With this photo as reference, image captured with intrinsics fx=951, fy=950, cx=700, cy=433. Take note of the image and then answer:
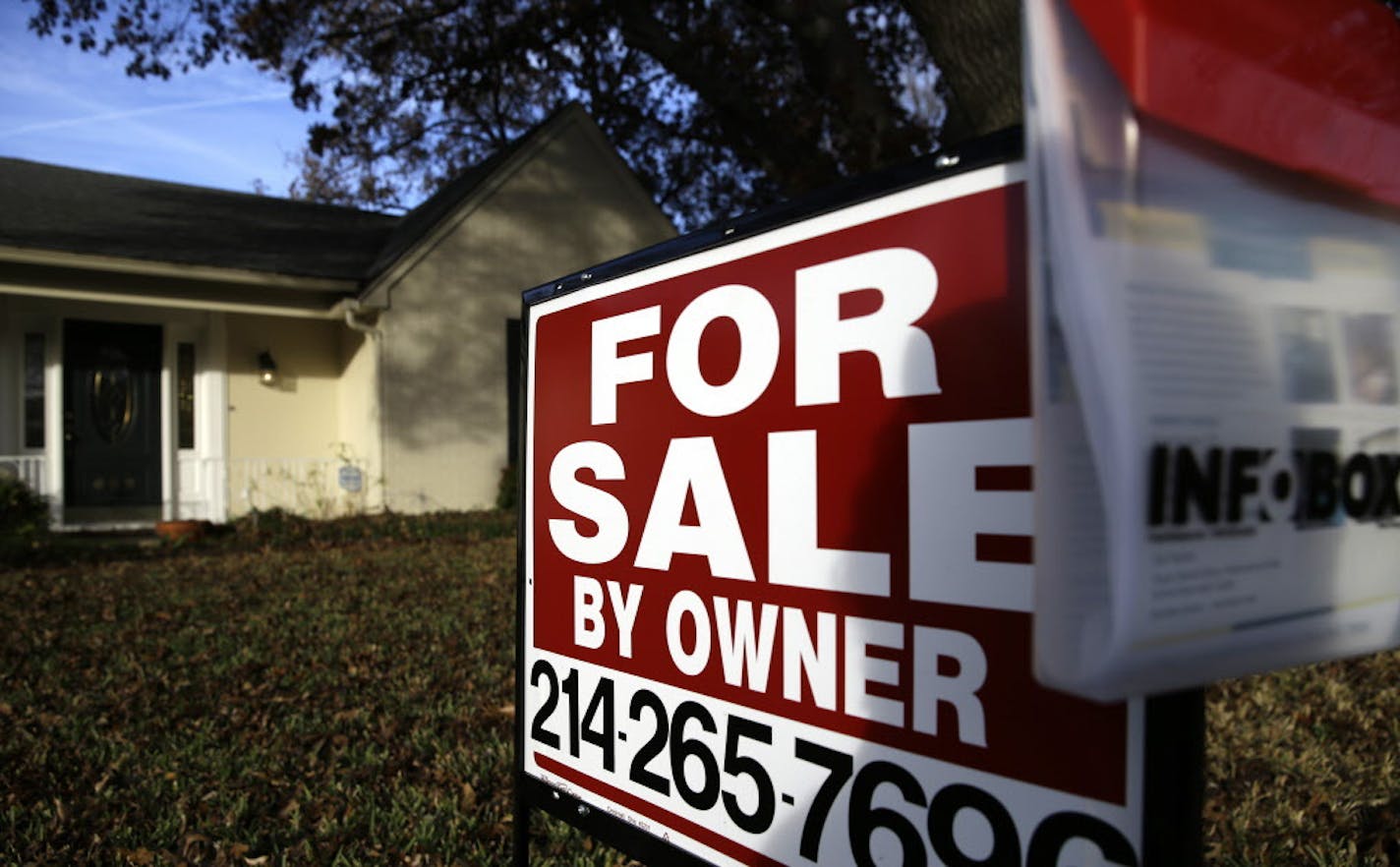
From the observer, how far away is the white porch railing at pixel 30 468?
10.6m

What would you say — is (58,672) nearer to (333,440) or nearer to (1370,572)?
(1370,572)

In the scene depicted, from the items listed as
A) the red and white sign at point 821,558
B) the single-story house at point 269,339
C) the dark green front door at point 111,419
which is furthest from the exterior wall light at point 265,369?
the red and white sign at point 821,558

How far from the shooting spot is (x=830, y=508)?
53.4 inches

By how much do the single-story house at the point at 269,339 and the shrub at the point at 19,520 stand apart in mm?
1623

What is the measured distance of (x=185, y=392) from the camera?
12.0 metres

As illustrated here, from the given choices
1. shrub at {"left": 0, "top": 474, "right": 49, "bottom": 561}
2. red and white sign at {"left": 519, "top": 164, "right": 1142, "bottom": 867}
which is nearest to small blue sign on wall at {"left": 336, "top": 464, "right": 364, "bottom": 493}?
shrub at {"left": 0, "top": 474, "right": 49, "bottom": 561}

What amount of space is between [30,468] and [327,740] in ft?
29.5

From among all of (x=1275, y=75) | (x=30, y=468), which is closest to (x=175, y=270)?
(x=30, y=468)

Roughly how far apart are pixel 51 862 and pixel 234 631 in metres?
3.15

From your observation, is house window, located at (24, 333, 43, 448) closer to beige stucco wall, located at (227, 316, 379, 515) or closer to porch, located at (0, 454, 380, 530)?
porch, located at (0, 454, 380, 530)

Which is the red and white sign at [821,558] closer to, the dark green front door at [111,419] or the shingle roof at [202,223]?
the shingle roof at [202,223]

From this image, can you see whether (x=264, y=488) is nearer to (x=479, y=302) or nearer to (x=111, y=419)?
(x=111, y=419)

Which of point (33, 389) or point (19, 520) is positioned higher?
point (33, 389)

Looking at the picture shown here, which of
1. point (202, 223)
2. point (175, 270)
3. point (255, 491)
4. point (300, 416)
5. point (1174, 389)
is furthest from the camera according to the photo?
point (202, 223)
